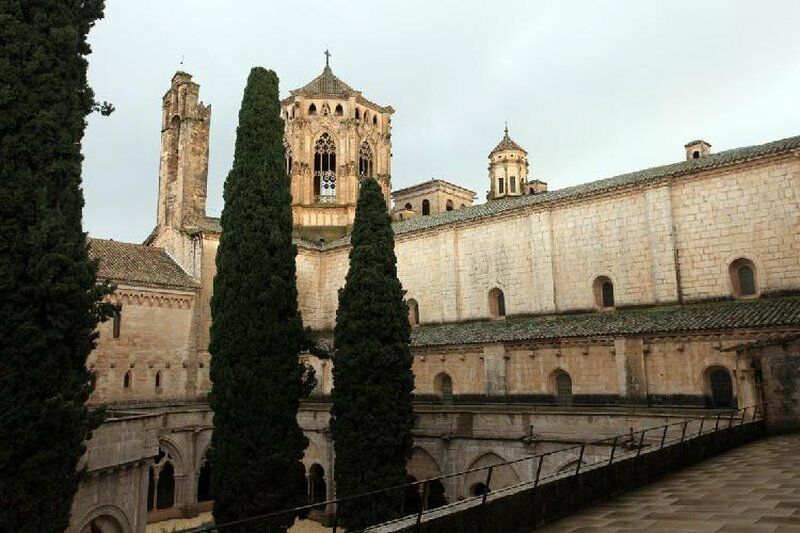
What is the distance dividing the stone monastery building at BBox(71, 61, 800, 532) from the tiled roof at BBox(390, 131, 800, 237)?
10 cm

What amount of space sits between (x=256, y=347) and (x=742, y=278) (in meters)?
16.0

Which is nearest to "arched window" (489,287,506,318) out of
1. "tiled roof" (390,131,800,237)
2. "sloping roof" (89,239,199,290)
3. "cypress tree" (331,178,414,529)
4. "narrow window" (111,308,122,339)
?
"tiled roof" (390,131,800,237)

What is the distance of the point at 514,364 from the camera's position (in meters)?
21.5

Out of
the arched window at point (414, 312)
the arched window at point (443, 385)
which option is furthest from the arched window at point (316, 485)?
the arched window at point (414, 312)

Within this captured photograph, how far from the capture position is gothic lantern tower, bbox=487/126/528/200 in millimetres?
43406

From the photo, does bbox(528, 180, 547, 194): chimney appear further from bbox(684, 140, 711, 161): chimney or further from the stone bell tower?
the stone bell tower

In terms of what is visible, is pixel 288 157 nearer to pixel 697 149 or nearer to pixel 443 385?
pixel 443 385

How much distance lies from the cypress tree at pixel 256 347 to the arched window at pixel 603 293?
11.7 m

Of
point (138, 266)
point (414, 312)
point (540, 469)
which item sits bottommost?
point (540, 469)

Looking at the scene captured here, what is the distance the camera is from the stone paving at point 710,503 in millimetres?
6250

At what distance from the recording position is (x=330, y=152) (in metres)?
36.9

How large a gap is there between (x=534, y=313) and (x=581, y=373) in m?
4.57

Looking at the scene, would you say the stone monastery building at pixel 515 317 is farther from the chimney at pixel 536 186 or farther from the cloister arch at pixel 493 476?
the chimney at pixel 536 186

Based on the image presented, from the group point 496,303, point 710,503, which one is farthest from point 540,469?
point 496,303
